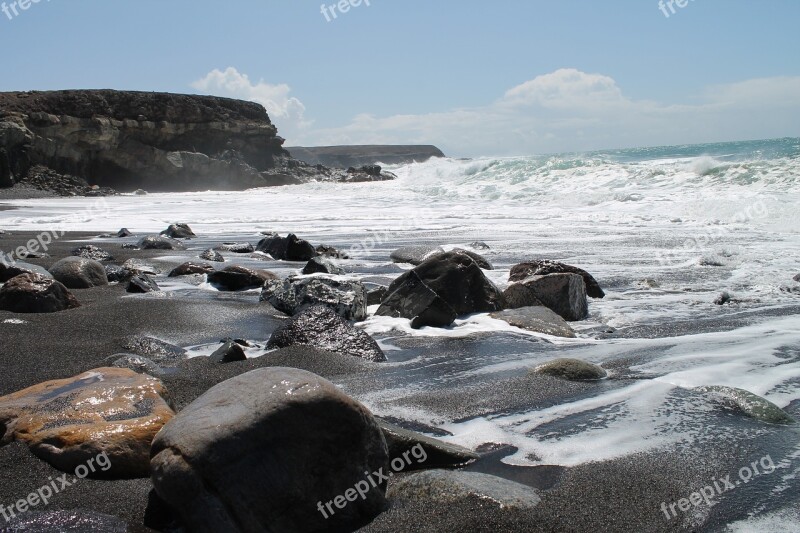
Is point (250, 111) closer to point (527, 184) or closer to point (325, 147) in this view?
point (527, 184)

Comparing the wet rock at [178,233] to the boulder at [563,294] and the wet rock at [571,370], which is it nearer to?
the boulder at [563,294]

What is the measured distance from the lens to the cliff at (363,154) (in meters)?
69.6

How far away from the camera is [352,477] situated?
8.05ft

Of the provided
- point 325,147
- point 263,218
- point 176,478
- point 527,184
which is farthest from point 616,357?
point 325,147

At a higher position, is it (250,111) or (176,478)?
(250,111)

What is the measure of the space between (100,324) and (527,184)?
829 inches

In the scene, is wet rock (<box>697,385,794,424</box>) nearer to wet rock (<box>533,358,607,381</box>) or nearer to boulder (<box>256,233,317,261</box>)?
wet rock (<box>533,358,607,381</box>)

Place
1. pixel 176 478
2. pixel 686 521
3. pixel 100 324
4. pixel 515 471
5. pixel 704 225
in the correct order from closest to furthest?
pixel 176 478 < pixel 686 521 < pixel 515 471 < pixel 100 324 < pixel 704 225

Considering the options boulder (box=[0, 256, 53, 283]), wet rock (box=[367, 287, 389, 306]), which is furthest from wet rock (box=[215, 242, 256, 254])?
wet rock (box=[367, 287, 389, 306])

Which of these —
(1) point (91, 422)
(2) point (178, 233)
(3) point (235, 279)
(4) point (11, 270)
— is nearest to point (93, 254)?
(4) point (11, 270)

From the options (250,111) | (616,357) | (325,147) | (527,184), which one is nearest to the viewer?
(616,357)

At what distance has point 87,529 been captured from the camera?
2.30 metres

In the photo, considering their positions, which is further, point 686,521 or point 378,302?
point 378,302

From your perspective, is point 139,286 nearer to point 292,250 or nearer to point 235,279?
point 235,279
